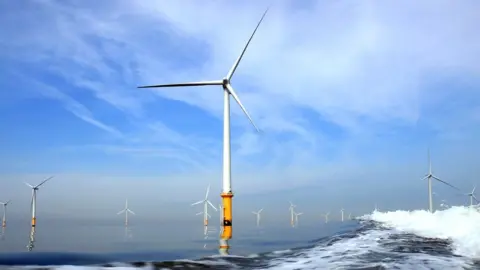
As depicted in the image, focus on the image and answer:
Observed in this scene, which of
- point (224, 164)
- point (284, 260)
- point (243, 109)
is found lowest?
point (284, 260)

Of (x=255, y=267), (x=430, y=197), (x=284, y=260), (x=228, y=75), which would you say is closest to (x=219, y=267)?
(x=255, y=267)

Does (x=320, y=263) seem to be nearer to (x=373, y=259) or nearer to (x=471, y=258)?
(x=373, y=259)

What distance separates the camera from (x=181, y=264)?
17.2 m

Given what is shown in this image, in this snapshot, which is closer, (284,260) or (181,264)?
(181,264)

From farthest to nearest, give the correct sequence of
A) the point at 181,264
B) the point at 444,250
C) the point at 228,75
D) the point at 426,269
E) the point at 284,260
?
the point at 228,75 → the point at 444,250 → the point at 284,260 → the point at 181,264 → the point at 426,269

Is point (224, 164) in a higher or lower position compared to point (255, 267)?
higher

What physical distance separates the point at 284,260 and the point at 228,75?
2887 centimetres

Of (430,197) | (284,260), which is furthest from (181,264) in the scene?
(430,197)

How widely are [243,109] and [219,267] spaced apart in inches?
1079

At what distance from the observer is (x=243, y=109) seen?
42.3 metres

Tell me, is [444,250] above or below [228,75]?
below

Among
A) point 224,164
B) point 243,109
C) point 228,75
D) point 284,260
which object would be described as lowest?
point 284,260

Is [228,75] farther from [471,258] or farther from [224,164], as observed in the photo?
[471,258]

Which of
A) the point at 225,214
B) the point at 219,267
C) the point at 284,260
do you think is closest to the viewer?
the point at 219,267
